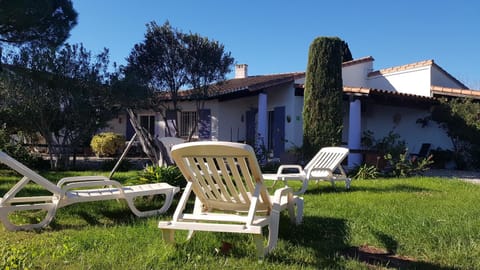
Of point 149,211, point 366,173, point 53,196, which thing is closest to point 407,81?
point 366,173

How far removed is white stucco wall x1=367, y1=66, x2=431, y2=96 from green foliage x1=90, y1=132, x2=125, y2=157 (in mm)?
11132

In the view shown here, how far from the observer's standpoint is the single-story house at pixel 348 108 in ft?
43.0

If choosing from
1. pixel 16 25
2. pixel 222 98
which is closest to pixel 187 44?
pixel 222 98

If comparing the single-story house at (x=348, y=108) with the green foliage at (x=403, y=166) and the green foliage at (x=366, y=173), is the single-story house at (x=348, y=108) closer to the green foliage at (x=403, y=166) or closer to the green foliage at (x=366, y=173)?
the green foliage at (x=403, y=166)

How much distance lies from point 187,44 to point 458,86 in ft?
38.4

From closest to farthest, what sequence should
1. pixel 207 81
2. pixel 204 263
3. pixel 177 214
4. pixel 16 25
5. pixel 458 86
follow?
pixel 204 263 < pixel 177 214 < pixel 16 25 < pixel 207 81 < pixel 458 86

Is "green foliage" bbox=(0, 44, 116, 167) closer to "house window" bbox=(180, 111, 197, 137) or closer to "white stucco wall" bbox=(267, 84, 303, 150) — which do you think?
"house window" bbox=(180, 111, 197, 137)

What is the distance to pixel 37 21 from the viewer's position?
10281mm

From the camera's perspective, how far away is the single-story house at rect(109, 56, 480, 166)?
13.1 metres

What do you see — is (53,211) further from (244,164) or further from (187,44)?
(187,44)

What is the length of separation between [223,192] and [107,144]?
14542mm

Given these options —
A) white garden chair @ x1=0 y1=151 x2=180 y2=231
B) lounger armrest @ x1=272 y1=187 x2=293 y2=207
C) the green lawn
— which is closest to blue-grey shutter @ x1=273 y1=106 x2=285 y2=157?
the green lawn

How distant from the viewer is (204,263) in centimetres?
321

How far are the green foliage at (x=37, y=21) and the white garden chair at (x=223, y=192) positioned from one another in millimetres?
7975
